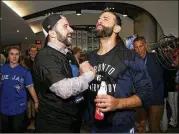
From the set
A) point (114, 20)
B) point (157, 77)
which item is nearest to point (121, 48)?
point (114, 20)

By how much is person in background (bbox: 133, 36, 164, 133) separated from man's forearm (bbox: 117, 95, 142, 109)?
5.41 ft

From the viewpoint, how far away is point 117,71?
1.67 metres

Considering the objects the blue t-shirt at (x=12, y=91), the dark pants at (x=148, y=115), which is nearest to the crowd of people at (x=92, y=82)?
the blue t-shirt at (x=12, y=91)

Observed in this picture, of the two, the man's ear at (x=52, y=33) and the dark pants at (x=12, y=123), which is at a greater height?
the man's ear at (x=52, y=33)

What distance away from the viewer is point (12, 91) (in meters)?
3.06

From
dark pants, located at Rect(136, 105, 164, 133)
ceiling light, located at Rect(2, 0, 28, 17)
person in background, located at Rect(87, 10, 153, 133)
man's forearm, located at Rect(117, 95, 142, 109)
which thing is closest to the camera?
man's forearm, located at Rect(117, 95, 142, 109)

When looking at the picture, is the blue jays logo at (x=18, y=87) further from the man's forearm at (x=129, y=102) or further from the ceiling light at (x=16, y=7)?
the ceiling light at (x=16, y=7)

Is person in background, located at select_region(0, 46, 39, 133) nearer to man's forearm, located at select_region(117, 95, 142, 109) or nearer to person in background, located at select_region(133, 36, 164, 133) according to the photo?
person in background, located at select_region(133, 36, 164, 133)

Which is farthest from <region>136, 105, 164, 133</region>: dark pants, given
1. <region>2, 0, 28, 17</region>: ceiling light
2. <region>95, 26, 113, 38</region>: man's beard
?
<region>2, 0, 28, 17</region>: ceiling light

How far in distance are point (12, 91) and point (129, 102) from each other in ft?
6.34

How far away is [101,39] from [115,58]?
213 millimetres

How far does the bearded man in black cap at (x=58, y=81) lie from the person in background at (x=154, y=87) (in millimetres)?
Answer: 1621

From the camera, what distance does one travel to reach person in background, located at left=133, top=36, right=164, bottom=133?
3236 mm

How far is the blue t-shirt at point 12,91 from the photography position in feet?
9.97
